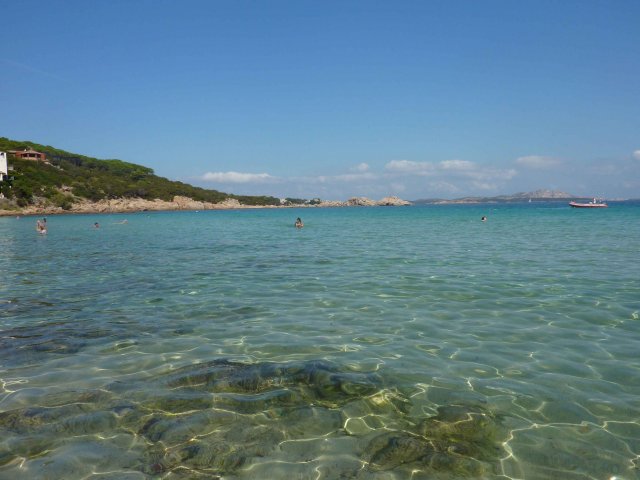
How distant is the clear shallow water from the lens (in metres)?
4.83

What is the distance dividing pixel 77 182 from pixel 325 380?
143572 mm

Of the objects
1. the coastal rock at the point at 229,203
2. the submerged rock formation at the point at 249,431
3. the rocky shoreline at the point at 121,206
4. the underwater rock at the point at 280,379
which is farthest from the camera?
the coastal rock at the point at 229,203

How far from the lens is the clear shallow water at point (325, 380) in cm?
483

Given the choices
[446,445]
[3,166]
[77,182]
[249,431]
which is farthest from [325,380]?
[77,182]

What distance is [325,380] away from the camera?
690 cm

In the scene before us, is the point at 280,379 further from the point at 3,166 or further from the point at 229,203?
the point at 229,203

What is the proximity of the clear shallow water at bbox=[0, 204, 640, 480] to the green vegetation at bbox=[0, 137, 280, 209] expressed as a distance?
363ft

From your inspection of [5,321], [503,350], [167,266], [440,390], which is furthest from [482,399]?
[167,266]

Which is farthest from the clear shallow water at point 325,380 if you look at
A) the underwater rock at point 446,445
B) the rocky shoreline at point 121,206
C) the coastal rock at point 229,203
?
the coastal rock at point 229,203

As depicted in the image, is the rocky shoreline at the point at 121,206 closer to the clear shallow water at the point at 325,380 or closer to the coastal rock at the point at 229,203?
the coastal rock at the point at 229,203

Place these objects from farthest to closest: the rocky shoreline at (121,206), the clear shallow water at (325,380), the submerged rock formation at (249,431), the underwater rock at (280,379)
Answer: the rocky shoreline at (121,206) < the underwater rock at (280,379) < the clear shallow water at (325,380) < the submerged rock formation at (249,431)

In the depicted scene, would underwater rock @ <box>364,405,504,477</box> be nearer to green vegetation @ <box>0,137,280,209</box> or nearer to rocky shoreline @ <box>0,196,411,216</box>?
rocky shoreline @ <box>0,196,411,216</box>

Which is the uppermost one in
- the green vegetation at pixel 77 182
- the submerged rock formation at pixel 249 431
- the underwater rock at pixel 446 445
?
the green vegetation at pixel 77 182

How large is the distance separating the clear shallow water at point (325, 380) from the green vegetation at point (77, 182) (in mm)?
110784
